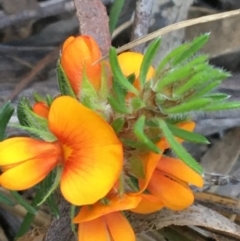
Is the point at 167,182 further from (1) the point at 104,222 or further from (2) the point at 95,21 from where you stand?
(2) the point at 95,21

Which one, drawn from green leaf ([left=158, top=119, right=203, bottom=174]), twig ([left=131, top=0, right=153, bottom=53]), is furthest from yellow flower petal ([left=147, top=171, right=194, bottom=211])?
twig ([left=131, top=0, right=153, bottom=53])

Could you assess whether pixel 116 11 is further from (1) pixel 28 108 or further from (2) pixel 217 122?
(1) pixel 28 108

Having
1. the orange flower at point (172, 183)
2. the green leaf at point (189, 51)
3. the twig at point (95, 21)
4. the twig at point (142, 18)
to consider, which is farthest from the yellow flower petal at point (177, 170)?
the twig at point (142, 18)

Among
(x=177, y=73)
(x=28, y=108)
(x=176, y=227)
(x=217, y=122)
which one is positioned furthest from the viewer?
(x=217, y=122)

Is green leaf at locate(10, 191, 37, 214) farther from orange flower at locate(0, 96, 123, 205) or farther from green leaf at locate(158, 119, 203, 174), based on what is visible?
green leaf at locate(158, 119, 203, 174)

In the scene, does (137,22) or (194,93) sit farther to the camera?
(137,22)

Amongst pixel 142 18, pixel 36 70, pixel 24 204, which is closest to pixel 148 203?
pixel 24 204

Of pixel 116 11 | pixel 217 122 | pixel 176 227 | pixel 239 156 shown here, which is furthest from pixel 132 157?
pixel 239 156
